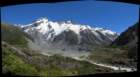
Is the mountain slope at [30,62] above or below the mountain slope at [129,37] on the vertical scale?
below

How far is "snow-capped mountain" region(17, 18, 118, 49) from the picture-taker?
303 centimetres

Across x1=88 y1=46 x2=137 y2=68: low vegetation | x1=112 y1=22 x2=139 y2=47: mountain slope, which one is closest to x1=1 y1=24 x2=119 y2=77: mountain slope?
x1=88 y1=46 x2=137 y2=68: low vegetation

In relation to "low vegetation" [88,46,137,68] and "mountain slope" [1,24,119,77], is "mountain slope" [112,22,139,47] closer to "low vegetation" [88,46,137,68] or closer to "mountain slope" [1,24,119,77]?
"low vegetation" [88,46,137,68]

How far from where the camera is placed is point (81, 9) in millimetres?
3068

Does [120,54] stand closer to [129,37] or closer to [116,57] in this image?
[116,57]

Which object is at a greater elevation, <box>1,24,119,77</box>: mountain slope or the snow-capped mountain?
the snow-capped mountain

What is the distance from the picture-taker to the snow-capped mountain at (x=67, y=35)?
3033mm

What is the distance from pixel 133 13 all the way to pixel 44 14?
900 millimetres

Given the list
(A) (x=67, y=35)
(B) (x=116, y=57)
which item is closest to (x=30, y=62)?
(A) (x=67, y=35)

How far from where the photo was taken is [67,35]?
10.1 feet

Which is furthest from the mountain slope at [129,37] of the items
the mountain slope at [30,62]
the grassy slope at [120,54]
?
the mountain slope at [30,62]

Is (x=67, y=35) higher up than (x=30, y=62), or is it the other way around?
(x=67, y=35)

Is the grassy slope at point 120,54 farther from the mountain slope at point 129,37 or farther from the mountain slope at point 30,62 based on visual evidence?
the mountain slope at point 30,62

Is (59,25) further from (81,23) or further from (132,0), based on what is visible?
(132,0)
